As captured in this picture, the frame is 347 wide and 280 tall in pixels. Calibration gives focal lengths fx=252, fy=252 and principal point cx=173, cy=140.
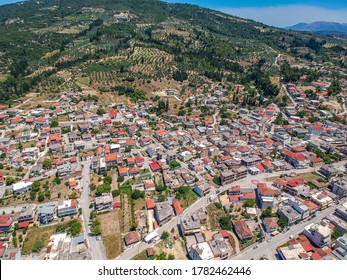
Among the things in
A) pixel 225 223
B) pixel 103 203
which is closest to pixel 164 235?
pixel 225 223

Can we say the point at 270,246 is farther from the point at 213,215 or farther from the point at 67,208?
the point at 67,208

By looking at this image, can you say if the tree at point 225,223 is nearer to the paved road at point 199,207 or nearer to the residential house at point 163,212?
the paved road at point 199,207

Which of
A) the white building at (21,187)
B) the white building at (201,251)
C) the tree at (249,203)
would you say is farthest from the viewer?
the white building at (21,187)

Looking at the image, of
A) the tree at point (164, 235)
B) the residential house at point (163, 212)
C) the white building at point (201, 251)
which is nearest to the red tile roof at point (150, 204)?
the residential house at point (163, 212)

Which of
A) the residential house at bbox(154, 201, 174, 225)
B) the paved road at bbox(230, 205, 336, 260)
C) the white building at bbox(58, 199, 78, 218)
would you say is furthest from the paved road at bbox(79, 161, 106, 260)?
the paved road at bbox(230, 205, 336, 260)

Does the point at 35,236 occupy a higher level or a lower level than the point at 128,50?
lower
